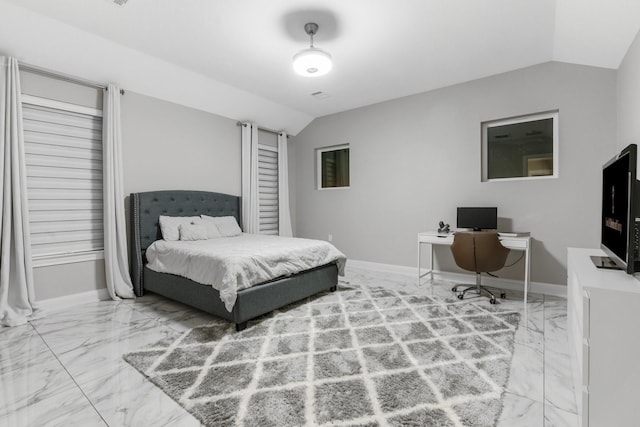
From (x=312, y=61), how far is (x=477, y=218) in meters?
2.69

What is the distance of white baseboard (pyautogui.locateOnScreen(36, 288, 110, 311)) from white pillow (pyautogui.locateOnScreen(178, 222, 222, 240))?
1042mm

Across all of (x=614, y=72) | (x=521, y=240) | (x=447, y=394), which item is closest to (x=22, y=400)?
(x=447, y=394)

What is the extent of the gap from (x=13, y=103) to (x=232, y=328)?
2.90 m

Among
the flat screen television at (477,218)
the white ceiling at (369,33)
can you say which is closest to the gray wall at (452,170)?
the flat screen television at (477,218)

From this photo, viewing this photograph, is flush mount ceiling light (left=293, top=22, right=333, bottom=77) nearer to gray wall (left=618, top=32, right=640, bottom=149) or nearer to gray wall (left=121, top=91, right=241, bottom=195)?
gray wall (left=121, top=91, right=241, bottom=195)

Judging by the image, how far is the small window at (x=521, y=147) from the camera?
11.8ft

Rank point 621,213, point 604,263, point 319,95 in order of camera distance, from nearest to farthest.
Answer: point 621,213, point 604,263, point 319,95

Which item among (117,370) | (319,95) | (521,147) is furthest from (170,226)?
(521,147)

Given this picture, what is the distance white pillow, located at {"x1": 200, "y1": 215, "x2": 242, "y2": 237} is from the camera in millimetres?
4266

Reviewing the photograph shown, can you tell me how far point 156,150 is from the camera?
3.97 metres

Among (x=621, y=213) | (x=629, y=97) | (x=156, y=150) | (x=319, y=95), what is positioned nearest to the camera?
(x=621, y=213)

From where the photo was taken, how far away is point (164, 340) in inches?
94.1

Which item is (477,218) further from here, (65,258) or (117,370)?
(65,258)

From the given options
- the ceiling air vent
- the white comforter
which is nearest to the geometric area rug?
the white comforter
